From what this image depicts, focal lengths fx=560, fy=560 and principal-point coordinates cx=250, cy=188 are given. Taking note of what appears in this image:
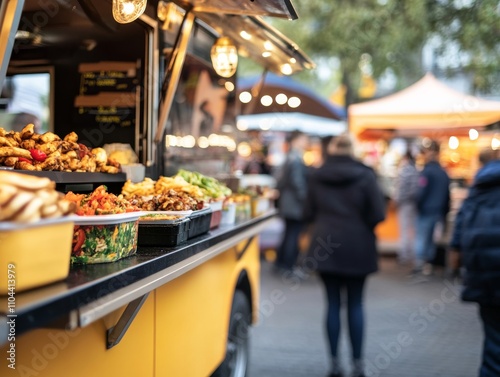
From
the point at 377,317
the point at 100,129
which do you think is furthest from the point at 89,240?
the point at 377,317

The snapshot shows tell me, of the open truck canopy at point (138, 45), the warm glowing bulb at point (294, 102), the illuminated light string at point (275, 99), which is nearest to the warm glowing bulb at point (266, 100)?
the illuminated light string at point (275, 99)

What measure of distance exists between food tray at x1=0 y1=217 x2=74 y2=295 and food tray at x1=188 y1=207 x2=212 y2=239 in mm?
1202

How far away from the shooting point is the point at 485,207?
13.0 feet

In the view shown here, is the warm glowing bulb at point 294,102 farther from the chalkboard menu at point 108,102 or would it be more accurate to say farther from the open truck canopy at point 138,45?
the chalkboard menu at point 108,102

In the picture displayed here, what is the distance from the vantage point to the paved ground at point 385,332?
5.41m

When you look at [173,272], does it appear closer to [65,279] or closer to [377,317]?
[65,279]

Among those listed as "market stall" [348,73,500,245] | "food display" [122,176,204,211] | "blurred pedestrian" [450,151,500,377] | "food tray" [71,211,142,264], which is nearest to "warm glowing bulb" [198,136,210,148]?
"food display" [122,176,204,211]

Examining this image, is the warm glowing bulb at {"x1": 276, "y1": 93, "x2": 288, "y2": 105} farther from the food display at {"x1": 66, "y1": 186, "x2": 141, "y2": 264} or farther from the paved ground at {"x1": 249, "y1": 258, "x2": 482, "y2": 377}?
the food display at {"x1": 66, "y1": 186, "x2": 141, "y2": 264}

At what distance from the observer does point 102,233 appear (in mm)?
2088

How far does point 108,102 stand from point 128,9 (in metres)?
1.42

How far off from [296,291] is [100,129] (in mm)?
5036

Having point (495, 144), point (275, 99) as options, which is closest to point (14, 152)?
point (495, 144)

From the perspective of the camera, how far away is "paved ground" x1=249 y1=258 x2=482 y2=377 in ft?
17.7

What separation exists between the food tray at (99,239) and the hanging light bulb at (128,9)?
4.31 feet
